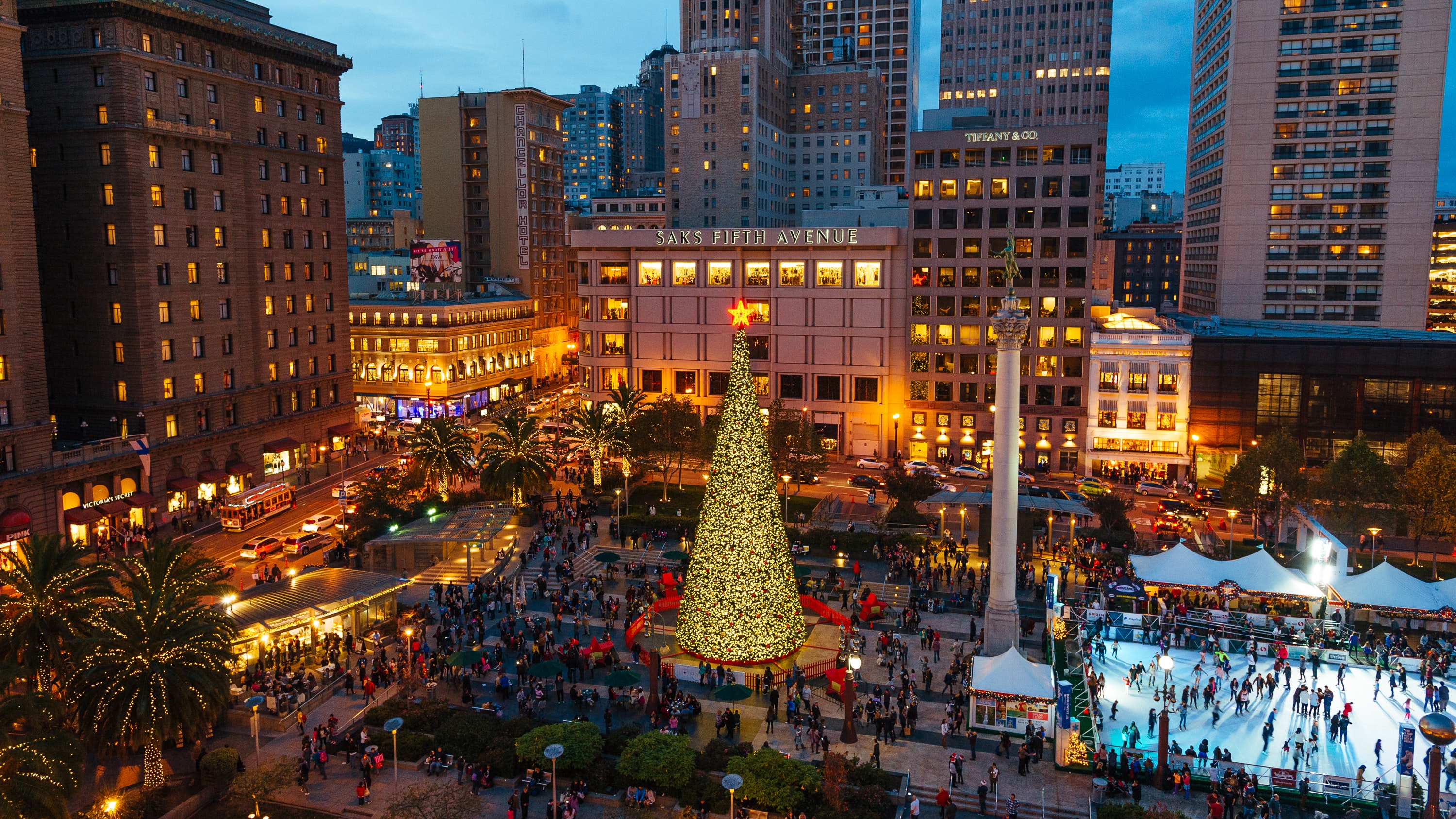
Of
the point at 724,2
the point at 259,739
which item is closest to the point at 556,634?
the point at 259,739

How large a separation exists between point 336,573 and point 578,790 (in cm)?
2223

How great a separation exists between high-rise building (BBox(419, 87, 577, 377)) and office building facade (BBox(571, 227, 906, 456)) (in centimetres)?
3692

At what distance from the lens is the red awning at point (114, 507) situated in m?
60.9

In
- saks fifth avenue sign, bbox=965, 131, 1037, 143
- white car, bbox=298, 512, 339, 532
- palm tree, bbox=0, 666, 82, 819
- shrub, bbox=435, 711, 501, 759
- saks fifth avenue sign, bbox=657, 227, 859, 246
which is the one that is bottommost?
shrub, bbox=435, 711, 501, 759

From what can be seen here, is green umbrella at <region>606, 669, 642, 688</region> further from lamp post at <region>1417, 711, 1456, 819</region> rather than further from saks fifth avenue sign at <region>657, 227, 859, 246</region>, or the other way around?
→ saks fifth avenue sign at <region>657, 227, 859, 246</region>

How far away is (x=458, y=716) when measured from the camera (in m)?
37.3

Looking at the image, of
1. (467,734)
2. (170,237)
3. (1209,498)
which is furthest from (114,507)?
(1209,498)

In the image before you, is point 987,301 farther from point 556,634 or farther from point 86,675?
point 86,675

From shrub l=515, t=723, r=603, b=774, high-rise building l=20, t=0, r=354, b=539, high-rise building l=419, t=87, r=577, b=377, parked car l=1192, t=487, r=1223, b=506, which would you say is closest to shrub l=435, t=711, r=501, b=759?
shrub l=515, t=723, r=603, b=774

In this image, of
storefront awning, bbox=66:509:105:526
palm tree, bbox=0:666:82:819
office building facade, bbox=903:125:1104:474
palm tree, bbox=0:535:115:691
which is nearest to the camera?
palm tree, bbox=0:666:82:819

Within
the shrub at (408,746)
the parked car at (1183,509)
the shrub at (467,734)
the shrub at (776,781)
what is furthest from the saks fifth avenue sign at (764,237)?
the shrub at (776,781)

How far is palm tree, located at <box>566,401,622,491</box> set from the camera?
238 feet

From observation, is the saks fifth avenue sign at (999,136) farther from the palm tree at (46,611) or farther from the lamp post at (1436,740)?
the palm tree at (46,611)

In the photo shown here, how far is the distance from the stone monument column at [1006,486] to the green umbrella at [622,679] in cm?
1694
